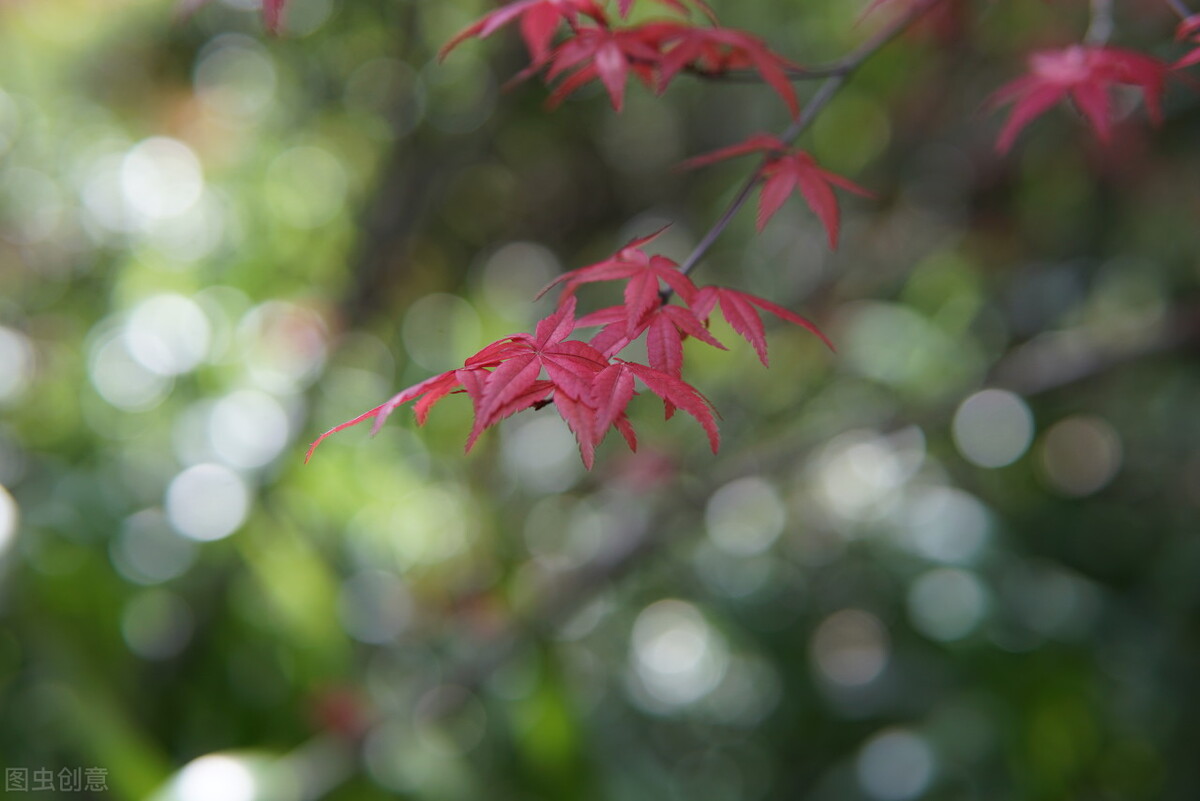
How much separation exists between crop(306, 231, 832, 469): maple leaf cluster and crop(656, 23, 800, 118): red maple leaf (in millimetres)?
152

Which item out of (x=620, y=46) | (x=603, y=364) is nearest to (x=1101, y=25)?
(x=620, y=46)

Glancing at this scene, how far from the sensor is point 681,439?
1.83 m

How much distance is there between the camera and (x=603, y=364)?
18.0 inches

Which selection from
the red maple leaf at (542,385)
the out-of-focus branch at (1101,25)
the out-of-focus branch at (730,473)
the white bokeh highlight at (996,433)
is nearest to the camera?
the red maple leaf at (542,385)

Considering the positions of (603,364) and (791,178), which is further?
(791,178)

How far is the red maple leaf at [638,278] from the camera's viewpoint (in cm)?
47

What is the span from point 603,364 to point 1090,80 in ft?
1.53

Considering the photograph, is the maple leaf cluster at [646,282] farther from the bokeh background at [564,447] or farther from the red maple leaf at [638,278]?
the bokeh background at [564,447]

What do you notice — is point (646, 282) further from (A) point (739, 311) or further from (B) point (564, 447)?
(B) point (564, 447)

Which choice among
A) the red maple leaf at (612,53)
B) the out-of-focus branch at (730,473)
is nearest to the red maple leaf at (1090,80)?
the red maple leaf at (612,53)

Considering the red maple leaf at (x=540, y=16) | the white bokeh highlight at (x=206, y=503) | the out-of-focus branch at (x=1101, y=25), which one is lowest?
the out-of-focus branch at (x=1101, y=25)

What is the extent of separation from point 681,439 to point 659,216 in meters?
0.64

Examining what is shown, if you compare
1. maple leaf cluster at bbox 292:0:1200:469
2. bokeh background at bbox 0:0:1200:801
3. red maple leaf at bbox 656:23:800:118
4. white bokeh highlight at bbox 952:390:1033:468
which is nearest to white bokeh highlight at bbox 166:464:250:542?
bokeh background at bbox 0:0:1200:801

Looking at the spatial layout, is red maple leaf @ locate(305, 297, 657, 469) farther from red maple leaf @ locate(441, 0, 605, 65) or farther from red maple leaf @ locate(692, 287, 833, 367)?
red maple leaf @ locate(441, 0, 605, 65)
